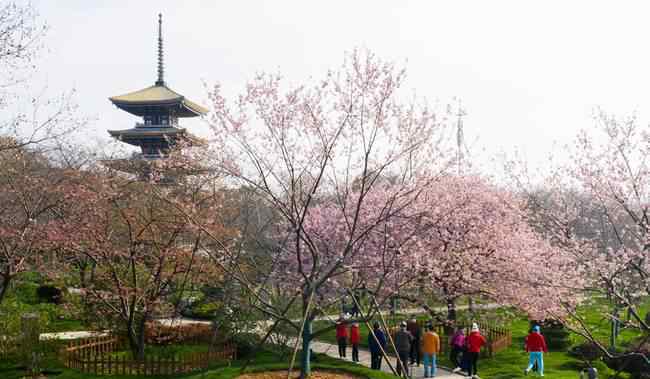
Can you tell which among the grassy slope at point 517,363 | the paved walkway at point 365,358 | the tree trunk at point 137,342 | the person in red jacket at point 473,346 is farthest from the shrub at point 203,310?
the person in red jacket at point 473,346

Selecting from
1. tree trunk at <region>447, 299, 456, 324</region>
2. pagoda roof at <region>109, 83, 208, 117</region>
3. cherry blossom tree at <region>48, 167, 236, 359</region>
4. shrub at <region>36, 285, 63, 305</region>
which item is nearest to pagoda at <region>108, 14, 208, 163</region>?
pagoda roof at <region>109, 83, 208, 117</region>

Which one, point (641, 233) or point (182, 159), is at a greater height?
point (182, 159)

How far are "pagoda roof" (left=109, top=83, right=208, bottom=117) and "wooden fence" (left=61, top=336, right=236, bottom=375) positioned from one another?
2733 cm

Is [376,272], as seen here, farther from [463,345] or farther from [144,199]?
[144,199]

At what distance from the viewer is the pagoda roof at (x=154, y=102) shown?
41.1m

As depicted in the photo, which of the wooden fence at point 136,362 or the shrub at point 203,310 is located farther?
the shrub at point 203,310

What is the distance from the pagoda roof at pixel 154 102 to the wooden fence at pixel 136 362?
27326mm

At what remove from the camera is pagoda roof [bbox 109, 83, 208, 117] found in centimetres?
4106

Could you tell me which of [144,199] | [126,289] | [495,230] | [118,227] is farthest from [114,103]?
[495,230]

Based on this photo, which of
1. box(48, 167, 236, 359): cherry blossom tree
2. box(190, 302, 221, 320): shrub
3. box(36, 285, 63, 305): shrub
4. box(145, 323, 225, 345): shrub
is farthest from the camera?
box(36, 285, 63, 305): shrub

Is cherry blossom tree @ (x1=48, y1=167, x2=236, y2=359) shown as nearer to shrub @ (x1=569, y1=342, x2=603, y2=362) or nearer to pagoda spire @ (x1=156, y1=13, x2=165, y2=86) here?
shrub @ (x1=569, y1=342, x2=603, y2=362)

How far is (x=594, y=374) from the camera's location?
11.3 meters

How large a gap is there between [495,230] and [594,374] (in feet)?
16.8

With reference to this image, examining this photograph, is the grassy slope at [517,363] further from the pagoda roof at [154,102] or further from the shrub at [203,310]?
the pagoda roof at [154,102]
